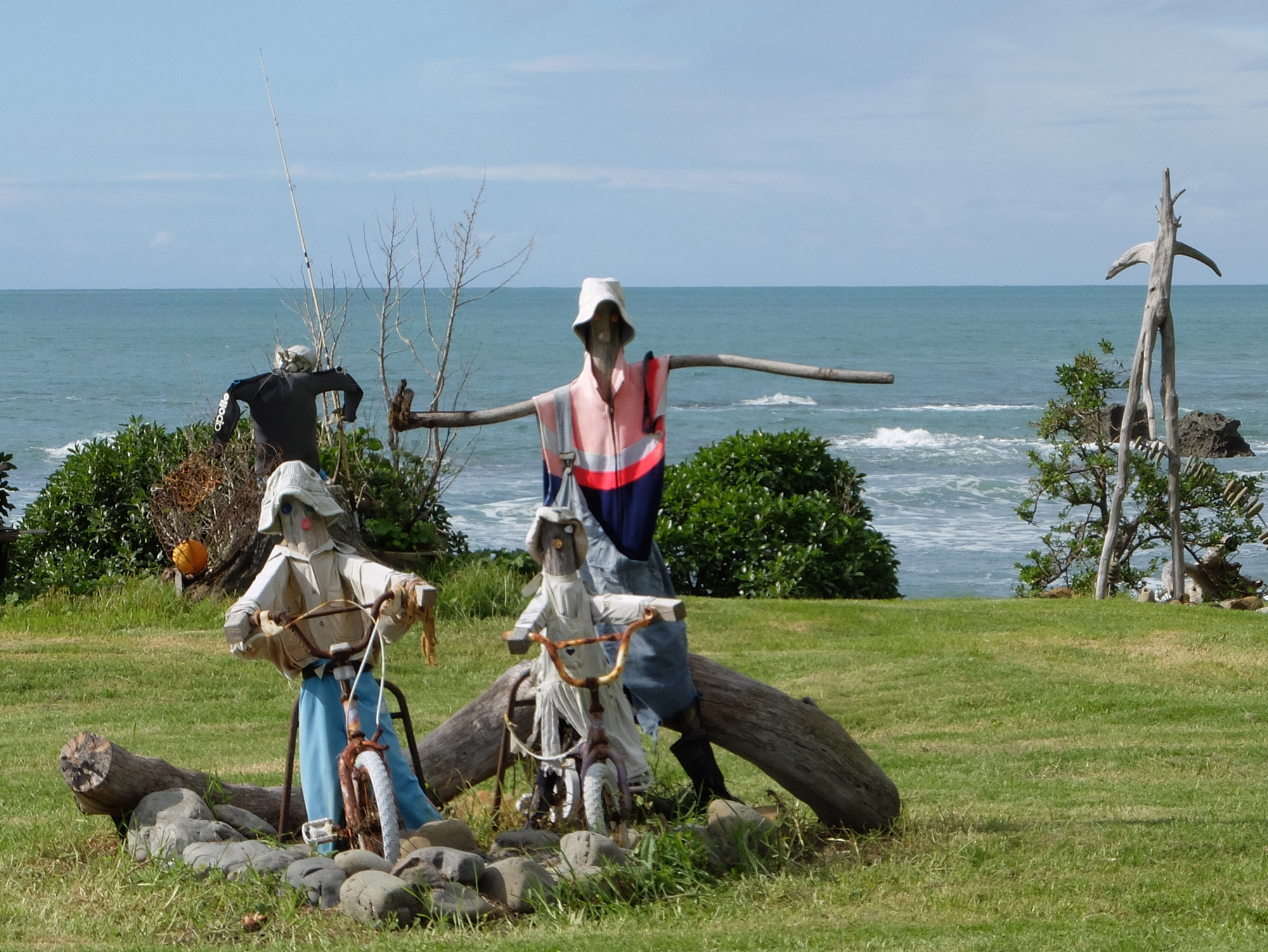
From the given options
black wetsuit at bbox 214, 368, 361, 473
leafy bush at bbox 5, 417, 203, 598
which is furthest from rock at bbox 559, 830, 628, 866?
leafy bush at bbox 5, 417, 203, 598

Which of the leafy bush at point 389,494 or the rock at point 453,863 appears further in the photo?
the leafy bush at point 389,494

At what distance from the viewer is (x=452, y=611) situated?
39.7ft

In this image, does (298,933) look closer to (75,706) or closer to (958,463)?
(75,706)

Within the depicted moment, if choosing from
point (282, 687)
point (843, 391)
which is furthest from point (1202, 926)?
point (843, 391)

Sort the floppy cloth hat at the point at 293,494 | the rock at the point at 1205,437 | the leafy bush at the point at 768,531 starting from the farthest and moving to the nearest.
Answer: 1. the rock at the point at 1205,437
2. the leafy bush at the point at 768,531
3. the floppy cloth hat at the point at 293,494

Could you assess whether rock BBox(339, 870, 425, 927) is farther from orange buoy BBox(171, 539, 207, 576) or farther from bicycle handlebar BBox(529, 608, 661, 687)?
orange buoy BBox(171, 539, 207, 576)

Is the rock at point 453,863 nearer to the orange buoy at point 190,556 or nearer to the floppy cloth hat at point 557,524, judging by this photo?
the floppy cloth hat at point 557,524

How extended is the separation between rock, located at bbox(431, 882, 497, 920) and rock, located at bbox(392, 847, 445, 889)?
0.03 metres

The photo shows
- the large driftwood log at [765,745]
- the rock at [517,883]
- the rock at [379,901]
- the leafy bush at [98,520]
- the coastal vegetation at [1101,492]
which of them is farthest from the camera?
the coastal vegetation at [1101,492]

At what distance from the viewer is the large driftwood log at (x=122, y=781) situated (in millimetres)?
5500

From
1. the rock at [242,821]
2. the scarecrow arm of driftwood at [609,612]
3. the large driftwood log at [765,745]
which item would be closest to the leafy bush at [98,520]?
the rock at [242,821]

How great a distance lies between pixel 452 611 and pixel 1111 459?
7.32m

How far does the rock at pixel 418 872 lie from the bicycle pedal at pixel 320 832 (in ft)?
1.44

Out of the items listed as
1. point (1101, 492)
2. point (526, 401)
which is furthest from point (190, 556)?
point (1101, 492)
